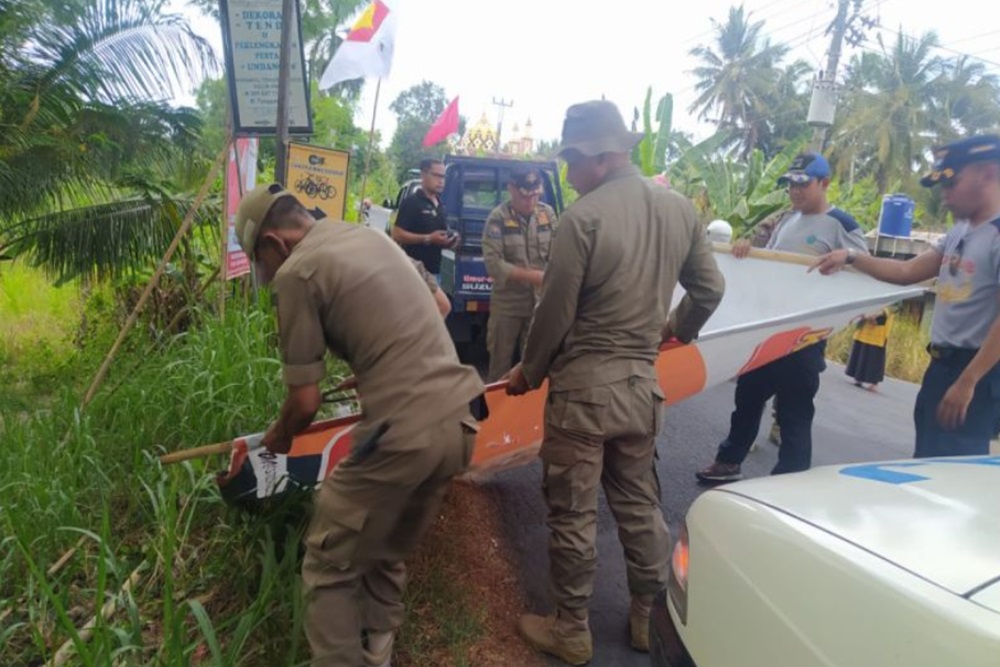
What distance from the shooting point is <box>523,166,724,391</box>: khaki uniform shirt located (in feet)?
8.30

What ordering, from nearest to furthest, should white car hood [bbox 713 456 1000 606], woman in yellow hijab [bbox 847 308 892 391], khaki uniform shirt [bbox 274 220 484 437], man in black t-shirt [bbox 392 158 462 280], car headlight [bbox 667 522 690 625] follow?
1. white car hood [bbox 713 456 1000 606]
2. car headlight [bbox 667 522 690 625]
3. khaki uniform shirt [bbox 274 220 484 437]
4. man in black t-shirt [bbox 392 158 462 280]
5. woman in yellow hijab [bbox 847 308 892 391]

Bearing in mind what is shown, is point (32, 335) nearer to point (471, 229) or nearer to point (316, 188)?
point (471, 229)

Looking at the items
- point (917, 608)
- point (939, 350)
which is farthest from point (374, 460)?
point (939, 350)

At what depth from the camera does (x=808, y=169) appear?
4.01m

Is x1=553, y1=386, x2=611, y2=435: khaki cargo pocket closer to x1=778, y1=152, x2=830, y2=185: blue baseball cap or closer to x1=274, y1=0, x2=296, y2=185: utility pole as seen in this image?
x1=778, y1=152, x2=830, y2=185: blue baseball cap

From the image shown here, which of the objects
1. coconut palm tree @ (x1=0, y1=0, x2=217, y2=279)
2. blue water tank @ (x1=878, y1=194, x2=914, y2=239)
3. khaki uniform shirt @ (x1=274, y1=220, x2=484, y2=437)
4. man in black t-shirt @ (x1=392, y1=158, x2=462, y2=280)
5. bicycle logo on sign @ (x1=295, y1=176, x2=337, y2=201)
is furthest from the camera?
blue water tank @ (x1=878, y1=194, x2=914, y2=239)

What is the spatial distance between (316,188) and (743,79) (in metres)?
46.6

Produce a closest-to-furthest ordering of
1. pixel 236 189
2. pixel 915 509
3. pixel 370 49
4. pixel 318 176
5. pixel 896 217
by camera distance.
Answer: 1. pixel 915 509
2. pixel 318 176
3. pixel 236 189
4. pixel 370 49
5. pixel 896 217

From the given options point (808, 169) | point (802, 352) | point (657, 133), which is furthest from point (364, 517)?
point (657, 133)

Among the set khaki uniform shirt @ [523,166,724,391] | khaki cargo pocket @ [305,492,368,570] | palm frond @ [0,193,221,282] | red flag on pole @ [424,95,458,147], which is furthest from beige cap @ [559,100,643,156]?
red flag on pole @ [424,95,458,147]

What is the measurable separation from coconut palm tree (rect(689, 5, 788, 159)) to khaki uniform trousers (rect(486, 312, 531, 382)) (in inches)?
1684

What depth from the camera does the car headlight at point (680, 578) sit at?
183 cm

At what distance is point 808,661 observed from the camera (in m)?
1.29

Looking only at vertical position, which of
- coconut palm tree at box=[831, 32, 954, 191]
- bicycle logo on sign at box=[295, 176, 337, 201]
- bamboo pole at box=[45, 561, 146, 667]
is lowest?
bamboo pole at box=[45, 561, 146, 667]
